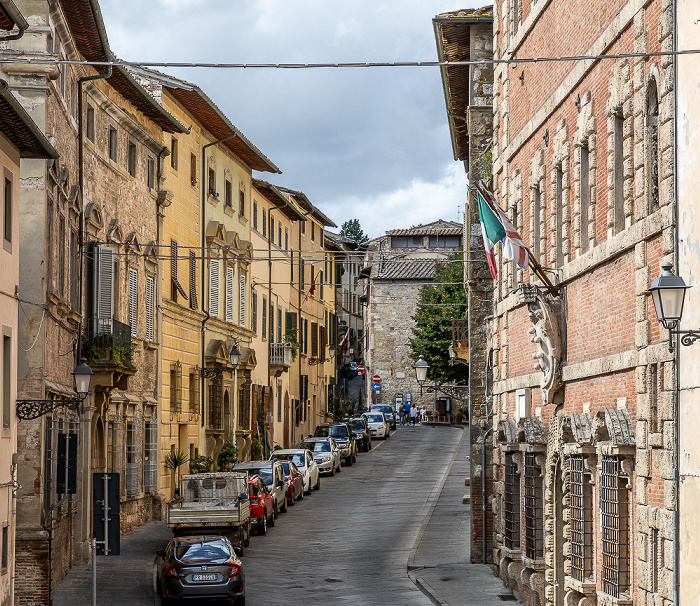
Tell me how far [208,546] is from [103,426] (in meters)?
7.75

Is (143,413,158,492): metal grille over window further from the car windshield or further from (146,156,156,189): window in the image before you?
the car windshield

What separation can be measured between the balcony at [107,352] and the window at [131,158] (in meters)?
5.45

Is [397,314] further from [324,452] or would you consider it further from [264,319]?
[324,452]

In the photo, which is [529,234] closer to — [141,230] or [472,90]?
[472,90]

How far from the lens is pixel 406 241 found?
318ft

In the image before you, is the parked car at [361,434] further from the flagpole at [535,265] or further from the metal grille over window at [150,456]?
the flagpole at [535,265]

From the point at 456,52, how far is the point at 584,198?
544 inches

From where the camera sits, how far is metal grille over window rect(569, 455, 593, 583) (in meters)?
17.9

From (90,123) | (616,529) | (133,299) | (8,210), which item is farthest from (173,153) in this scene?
(616,529)

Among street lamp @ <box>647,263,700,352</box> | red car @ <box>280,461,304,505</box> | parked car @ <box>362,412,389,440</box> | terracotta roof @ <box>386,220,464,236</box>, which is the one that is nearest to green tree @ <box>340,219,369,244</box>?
terracotta roof @ <box>386,220,464,236</box>

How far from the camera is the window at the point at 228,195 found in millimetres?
46750

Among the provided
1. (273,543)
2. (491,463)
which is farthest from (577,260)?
(273,543)

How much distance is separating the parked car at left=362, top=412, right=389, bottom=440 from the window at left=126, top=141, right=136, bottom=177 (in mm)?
36144

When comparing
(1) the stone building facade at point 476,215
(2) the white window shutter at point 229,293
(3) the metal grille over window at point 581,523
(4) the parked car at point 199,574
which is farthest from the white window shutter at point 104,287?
(2) the white window shutter at point 229,293
